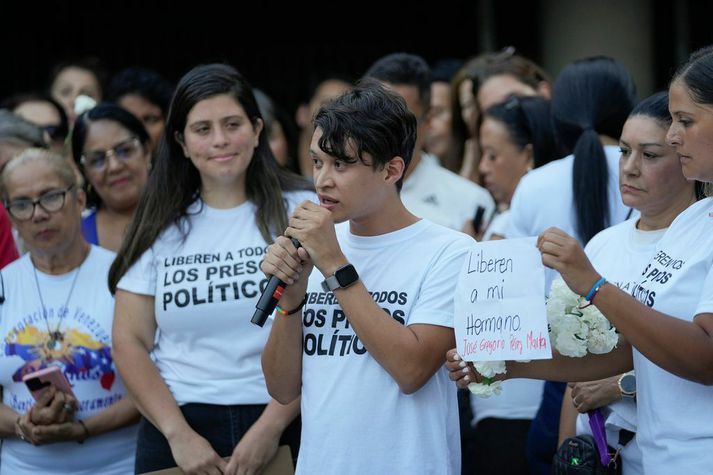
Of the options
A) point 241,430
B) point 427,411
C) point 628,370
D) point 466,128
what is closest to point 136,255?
point 241,430

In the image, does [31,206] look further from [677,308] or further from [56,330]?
[677,308]

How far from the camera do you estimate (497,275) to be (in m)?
2.79

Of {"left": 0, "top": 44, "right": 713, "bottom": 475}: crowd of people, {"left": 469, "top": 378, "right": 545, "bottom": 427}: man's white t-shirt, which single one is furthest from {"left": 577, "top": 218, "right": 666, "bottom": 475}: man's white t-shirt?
{"left": 469, "top": 378, "right": 545, "bottom": 427}: man's white t-shirt

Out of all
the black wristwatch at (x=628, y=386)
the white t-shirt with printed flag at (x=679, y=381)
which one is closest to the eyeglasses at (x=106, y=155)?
the black wristwatch at (x=628, y=386)

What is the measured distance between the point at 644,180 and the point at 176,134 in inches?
66.1

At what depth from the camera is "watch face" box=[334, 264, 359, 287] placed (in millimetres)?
2822

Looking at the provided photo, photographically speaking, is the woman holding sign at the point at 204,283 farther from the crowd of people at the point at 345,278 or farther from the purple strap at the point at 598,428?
the purple strap at the point at 598,428

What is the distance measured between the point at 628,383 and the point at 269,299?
3.62 feet

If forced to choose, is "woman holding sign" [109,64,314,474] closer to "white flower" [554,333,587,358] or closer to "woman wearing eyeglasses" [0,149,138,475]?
"woman wearing eyeglasses" [0,149,138,475]

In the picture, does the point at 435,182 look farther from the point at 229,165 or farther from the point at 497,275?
the point at 497,275

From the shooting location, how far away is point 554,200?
3922mm

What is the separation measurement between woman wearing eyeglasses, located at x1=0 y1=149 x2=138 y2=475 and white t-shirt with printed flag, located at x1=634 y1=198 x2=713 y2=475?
1985mm

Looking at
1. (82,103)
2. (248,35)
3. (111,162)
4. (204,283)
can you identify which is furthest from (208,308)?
(248,35)

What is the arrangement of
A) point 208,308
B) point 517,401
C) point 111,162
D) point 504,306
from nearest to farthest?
point 504,306, point 208,308, point 517,401, point 111,162
